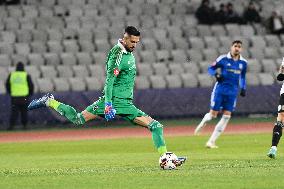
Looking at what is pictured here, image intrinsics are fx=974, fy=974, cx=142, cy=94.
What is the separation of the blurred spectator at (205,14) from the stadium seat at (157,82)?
3.71 metres

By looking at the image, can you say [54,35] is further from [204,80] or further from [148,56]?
[204,80]

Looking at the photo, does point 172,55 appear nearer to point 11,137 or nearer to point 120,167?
point 11,137

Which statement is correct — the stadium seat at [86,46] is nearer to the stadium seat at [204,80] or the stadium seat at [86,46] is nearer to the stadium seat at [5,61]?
the stadium seat at [5,61]

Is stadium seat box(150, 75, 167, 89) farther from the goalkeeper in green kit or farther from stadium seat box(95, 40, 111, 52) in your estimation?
the goalkeeper in green kit

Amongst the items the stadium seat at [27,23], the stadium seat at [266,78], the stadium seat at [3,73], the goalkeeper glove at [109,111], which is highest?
the stadium seat at [27,23]

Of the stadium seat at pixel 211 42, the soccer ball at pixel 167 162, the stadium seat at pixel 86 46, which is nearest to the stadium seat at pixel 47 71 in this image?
the stadium seat at pixel 86 46

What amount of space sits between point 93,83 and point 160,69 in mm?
2590

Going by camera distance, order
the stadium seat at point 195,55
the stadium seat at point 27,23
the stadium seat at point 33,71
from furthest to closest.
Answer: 1. the stadium seat at point 195,55
2. the stadium seat at point 27,23
3. the stadium seat at point 33,71

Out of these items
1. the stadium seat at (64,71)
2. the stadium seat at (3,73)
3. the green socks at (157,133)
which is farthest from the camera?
the stadium seat at (64,71)

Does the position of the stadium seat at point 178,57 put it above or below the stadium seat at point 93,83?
above

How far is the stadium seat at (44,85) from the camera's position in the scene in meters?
29.5

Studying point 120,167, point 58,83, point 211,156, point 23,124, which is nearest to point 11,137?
point 23,124

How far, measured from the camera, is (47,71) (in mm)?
30375

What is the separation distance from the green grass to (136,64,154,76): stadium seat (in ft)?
29.4
